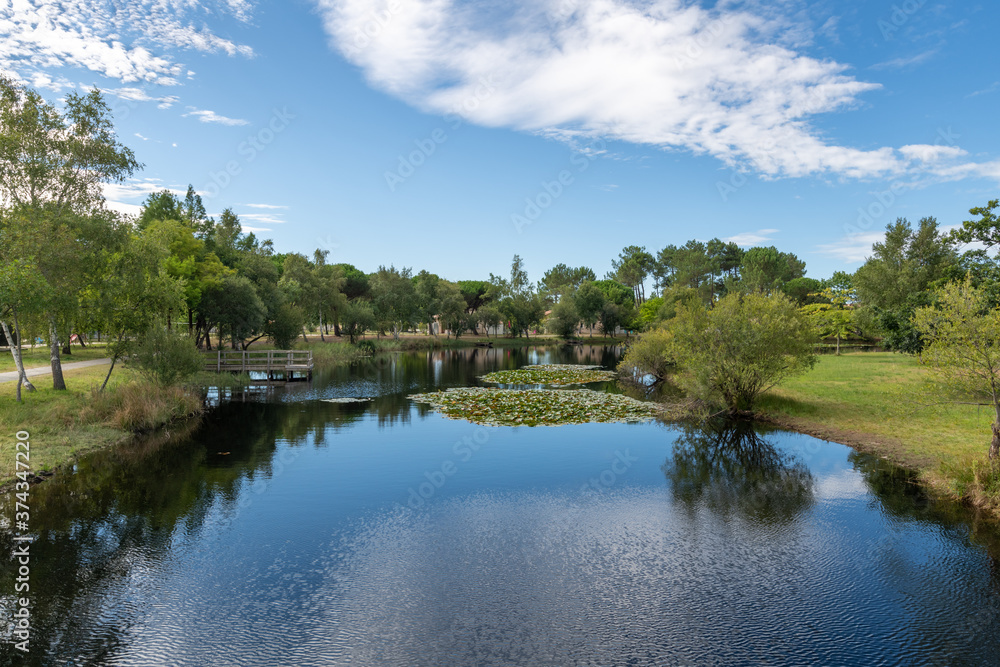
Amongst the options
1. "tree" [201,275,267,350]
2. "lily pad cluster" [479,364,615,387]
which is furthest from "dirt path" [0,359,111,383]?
"lily pad cluster" [479,364,615,387]

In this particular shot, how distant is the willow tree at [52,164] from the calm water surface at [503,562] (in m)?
10.2

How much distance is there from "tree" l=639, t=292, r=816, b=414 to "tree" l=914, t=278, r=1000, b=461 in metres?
10.3

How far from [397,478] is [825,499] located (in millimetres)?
13042

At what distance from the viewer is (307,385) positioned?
42219mm

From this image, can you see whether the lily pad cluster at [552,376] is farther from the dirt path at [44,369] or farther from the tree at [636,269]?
the tree at [636,269]

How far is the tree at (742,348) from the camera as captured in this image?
2558 cm

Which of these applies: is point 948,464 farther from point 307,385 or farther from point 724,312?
point 307,385

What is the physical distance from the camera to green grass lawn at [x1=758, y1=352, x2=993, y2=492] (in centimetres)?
1614

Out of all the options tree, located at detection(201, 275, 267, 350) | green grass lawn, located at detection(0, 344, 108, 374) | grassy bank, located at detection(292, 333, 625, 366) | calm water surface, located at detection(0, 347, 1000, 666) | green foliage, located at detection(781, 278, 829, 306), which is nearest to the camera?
calm water surface, located at detection(0, 347, 1000, 666)

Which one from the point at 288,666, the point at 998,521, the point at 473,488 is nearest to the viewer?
the point at 288,666

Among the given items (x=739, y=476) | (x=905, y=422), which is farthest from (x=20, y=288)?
(x=905, y=422)

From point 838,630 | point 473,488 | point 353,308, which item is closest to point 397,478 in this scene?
point 473,488

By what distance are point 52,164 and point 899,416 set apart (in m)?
41.4

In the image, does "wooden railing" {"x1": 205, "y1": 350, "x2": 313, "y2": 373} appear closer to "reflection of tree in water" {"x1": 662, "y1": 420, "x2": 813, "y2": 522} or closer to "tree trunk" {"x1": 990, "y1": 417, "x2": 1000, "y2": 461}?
"reflection of tree in water" {"x1": 662, "y1": 420, "x2": 813, "y2": 522}
